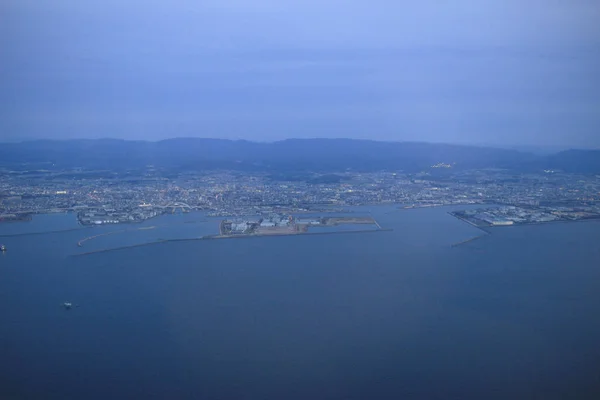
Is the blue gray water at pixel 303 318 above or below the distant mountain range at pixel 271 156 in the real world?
below

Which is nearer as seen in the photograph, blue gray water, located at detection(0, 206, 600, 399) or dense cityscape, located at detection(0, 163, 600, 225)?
blue gray water, located at detection(0, 206, 600, 399)

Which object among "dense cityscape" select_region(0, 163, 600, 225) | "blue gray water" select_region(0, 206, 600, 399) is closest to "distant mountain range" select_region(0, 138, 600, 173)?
"dense cityscape" select_region(0, 163, 600, 225)

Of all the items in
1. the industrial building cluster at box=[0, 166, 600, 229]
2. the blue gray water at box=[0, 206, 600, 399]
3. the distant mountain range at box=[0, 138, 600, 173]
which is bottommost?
the blue gray water at box=[0, 206, 600, 399]

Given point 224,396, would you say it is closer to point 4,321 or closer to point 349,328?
point 349,328

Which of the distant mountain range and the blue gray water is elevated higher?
the distant mountain range

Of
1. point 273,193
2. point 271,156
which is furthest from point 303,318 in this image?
point 271,156

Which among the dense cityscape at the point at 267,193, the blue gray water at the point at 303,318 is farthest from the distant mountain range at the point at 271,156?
the blue gray water at the point at 303,318

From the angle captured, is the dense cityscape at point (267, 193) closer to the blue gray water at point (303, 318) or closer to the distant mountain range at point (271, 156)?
the distant mountain range at point (271, 156)

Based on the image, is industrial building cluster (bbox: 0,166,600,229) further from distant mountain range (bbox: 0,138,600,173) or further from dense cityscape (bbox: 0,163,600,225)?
distant mountain range (bbox: 0,138,600,173)
